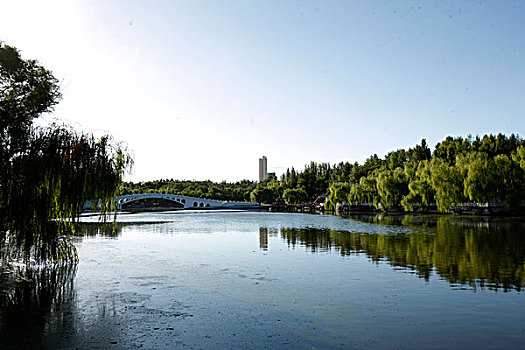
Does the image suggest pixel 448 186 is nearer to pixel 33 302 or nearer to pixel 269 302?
pixel 269 302

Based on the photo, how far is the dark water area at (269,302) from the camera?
827 centimetres

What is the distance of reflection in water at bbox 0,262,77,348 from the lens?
8406 mm

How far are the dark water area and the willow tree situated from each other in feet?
6.01

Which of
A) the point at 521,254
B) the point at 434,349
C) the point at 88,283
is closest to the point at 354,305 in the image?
the point at 434,349

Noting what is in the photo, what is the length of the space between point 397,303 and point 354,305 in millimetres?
1248

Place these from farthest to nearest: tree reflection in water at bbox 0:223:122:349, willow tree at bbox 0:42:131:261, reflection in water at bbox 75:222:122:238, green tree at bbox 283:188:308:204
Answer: green tree at bbox 283:188:308:204 < reflection in water at bbox 75:222:122:238 < willow tree at bbox 0:42:131:261 < tree reflection in water at bbox 0:223:122:349

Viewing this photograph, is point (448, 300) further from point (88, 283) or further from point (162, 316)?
point (88, 283)

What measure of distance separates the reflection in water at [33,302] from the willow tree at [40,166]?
2.84 feet

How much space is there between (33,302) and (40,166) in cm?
423

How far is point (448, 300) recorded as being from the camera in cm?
1141

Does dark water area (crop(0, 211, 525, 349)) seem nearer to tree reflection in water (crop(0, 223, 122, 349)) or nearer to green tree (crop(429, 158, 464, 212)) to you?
tree reflection in water (crop(0, 223, 122, 349))

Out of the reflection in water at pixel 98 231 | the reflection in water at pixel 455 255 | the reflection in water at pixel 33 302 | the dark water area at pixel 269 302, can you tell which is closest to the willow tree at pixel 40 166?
the reflection in water at pixel 33 302

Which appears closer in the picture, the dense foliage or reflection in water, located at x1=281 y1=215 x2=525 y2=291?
reflection in water, located at x1=281 y1=215 x2=525 y2=291

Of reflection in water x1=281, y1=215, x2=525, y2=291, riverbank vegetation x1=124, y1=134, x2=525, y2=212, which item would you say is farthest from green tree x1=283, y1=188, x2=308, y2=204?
reflection in water x1=281, y1=215, x2=525, y2=291
